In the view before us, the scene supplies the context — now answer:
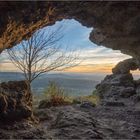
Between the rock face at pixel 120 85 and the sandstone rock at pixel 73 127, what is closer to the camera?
the sandstone rock at pixel 73 127

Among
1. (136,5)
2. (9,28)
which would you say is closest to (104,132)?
(9,28)

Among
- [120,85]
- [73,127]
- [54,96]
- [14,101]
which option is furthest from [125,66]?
[14,101]

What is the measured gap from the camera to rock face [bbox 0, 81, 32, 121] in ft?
24.1

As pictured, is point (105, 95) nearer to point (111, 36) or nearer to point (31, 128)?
point (111, 36)

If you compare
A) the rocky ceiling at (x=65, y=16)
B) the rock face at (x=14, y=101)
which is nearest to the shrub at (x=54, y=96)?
the rocky ceiling at (x=65, y=16)

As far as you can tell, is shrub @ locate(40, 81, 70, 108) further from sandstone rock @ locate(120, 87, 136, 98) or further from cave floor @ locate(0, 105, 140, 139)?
sandstone rock @ locate(120, 87, 136, 98)

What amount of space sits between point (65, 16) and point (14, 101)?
4576 mm

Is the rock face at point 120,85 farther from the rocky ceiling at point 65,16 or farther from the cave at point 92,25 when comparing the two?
the rocky ceiling at point 65,16

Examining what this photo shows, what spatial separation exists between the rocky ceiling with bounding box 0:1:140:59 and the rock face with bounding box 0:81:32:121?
3.77 ft

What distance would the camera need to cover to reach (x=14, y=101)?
756 cm

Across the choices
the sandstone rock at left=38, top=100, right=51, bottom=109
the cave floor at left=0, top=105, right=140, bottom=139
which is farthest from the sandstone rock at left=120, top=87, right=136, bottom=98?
the cave floor at left=0, top=105, right=140, bottom=139

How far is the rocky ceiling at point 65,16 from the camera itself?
9094 mm

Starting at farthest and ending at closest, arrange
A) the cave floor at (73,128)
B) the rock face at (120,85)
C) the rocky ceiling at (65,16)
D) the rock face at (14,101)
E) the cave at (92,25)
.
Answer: the rock face at (120,85) < the rocky ceiling at (65,16) < the cave at (92,25) < the rock face at (14,101) < the cave floor at (73,128)

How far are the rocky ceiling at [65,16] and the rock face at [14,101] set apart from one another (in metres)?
1.15
